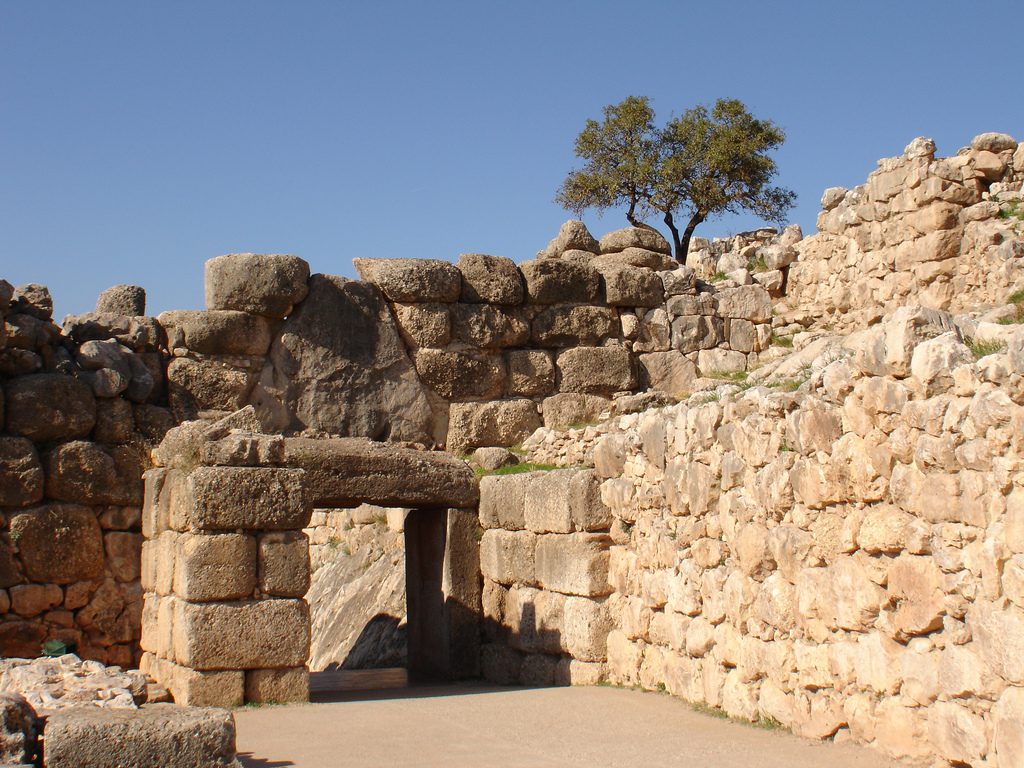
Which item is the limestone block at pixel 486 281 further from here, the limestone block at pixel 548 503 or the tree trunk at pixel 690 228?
the tree trunk at pixel 690 228

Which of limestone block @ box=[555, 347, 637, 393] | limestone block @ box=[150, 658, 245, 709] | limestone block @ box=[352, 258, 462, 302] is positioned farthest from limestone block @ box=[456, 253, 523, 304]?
limestone block @ box=[150, 658, 245, 709]

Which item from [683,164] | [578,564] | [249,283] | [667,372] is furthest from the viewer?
[683,164]

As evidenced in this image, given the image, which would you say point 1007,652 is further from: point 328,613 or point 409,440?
point 328,613

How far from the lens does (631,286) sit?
1199 cm

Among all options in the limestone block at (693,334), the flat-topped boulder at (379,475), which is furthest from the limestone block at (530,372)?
the flat-topped boulder at (379,475)

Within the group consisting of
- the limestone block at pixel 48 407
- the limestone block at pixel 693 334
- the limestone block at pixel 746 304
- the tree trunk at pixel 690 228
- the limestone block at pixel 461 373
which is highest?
the tree trunk at pixel 690 228

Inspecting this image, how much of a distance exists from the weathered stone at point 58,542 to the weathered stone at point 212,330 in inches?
74.1

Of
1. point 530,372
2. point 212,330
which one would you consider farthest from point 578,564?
point 212,330

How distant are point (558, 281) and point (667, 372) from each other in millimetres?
1671

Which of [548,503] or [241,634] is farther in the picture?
[548,503]

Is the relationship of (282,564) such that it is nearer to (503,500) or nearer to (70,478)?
(503,500)

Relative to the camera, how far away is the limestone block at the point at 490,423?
11062mm

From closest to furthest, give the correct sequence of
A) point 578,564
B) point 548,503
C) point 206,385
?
point 578,564, point 548,503, point 206,385

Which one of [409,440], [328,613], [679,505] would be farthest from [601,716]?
[328,613]
